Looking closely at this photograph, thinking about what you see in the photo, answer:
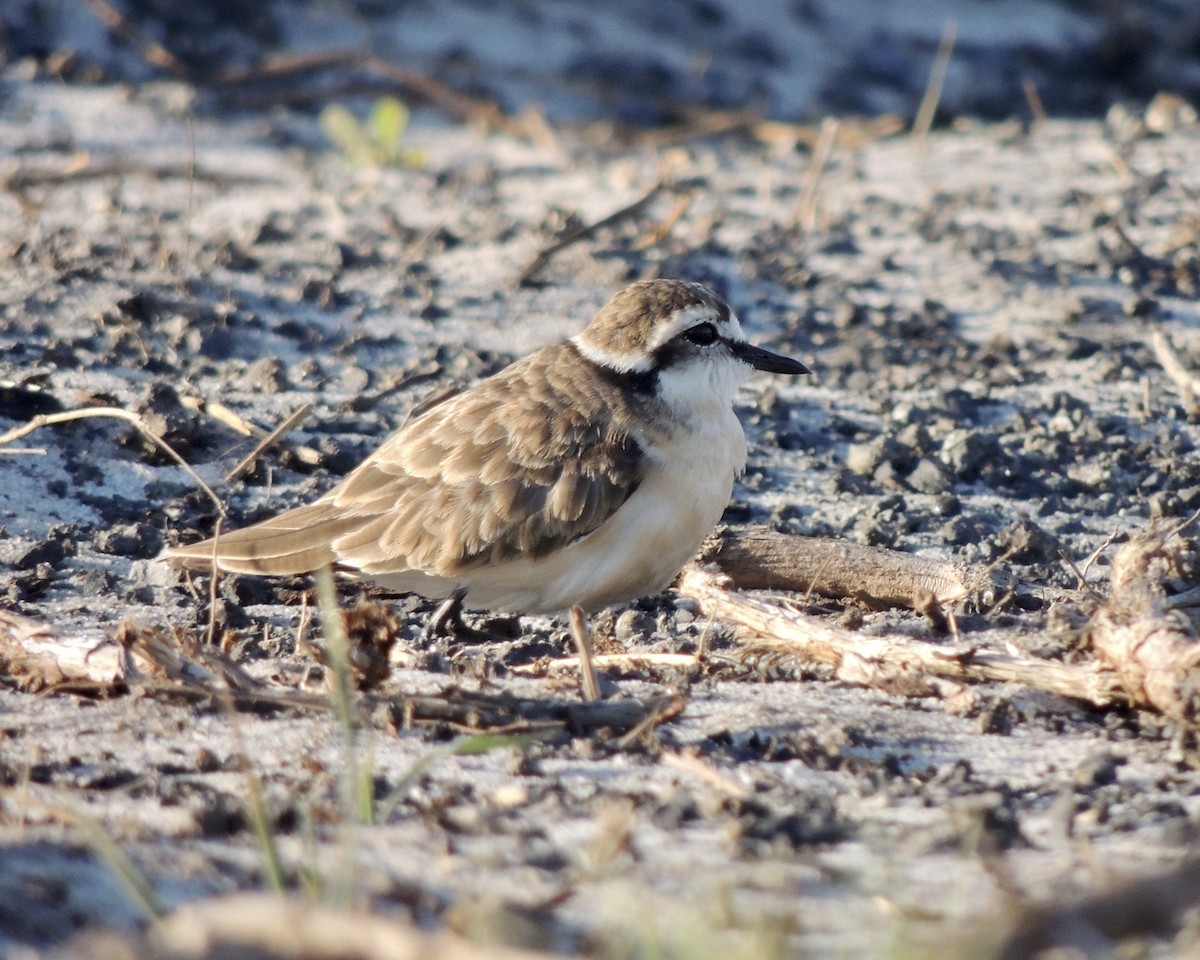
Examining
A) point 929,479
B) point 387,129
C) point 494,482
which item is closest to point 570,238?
point 387,129

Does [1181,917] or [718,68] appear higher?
[718,68]

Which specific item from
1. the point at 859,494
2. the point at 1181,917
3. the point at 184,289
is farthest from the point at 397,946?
the point at 184,289

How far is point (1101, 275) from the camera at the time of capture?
746cm

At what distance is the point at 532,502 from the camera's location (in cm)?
490

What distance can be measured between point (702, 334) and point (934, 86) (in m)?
5.59

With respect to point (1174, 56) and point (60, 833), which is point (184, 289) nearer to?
point (60, 833)

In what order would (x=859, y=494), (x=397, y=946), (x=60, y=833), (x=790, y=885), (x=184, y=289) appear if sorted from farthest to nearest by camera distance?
(x=184, y=289)
(x=859, y=494)
(x=60, y=833)
(x=790, y=885)
(x=397, y=946)

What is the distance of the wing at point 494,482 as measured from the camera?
4.89 m

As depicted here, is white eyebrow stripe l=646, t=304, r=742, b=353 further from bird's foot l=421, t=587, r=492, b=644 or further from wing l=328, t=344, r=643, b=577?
bird's foot l=421, t=587, r=492, b=644

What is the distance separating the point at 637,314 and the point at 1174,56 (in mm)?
7187

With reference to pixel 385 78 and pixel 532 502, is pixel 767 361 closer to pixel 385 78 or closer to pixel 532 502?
pixel 532 502

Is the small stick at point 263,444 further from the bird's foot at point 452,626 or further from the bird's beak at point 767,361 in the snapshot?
the bird's beak at point 767,361

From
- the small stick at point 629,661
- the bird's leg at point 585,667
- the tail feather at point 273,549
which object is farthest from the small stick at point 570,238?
the bird's leg at point 585,667

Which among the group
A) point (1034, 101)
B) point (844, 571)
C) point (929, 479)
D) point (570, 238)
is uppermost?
point (1034, 101)
